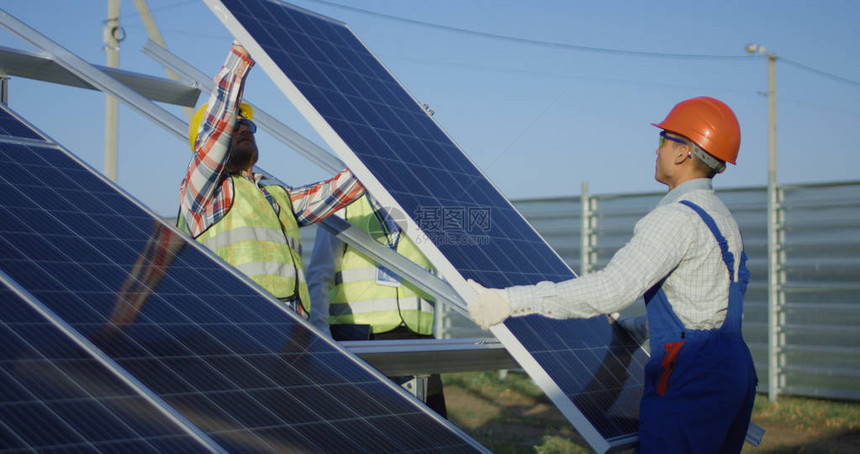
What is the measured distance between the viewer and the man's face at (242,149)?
168 inches

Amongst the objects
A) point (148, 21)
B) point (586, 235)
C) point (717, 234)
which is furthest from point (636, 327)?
point (148, 21)

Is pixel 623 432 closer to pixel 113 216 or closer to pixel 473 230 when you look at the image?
pixel 473 230

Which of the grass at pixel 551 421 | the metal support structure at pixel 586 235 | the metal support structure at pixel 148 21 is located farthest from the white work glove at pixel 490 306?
the metal support structure at pixel 148 21

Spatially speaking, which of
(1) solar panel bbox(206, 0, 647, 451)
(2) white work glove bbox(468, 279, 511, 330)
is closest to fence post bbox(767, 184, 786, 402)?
(1) solar panel bbox(206, 0, 647, 451)

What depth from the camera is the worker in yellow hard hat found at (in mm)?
3947

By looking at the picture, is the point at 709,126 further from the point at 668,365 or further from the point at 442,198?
the point at 442,198

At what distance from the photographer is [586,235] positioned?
1189 centimetres

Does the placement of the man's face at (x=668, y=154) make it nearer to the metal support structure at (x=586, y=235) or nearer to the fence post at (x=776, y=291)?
the fence post at (x=776, y=291)

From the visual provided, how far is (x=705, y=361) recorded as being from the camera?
9.89 ft

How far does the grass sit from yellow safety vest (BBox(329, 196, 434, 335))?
2946 millimetres

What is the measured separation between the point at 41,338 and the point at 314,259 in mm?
3490

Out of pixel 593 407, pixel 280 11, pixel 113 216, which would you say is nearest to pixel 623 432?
pixel 593 407

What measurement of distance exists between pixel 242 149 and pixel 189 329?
181 centimetres

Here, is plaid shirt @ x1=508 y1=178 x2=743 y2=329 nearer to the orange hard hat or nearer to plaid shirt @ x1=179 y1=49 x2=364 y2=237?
the orange hard hat
